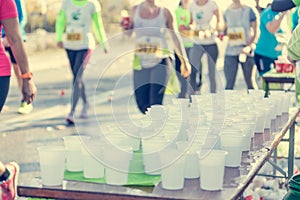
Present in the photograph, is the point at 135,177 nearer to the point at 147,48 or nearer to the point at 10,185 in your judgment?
the point at 10,185

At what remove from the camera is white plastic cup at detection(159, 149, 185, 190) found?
9.89 feet

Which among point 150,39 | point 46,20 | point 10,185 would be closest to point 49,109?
point 150,39

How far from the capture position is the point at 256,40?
327 inches

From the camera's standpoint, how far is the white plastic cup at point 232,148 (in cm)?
336

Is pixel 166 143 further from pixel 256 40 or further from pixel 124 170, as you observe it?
pixel 256 40

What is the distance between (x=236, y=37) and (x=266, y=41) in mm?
391

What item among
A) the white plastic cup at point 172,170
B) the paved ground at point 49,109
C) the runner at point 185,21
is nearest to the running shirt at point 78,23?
the paved ground at point 49,109

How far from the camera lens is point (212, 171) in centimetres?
301

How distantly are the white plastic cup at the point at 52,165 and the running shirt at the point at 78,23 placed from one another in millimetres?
5208

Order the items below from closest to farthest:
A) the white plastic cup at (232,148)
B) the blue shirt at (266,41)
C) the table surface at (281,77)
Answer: the white plastic cup at (232,148) < the table surface at (281,77) < the blue shirt at (266,41)

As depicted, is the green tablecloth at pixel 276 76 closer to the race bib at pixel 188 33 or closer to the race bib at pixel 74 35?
the race bib at pixel 188 33

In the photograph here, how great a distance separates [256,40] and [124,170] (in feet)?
17.8

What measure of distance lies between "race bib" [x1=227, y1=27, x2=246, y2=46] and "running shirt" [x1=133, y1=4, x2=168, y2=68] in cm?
171

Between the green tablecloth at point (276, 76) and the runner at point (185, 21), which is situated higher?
the runner at point (185, 21)
